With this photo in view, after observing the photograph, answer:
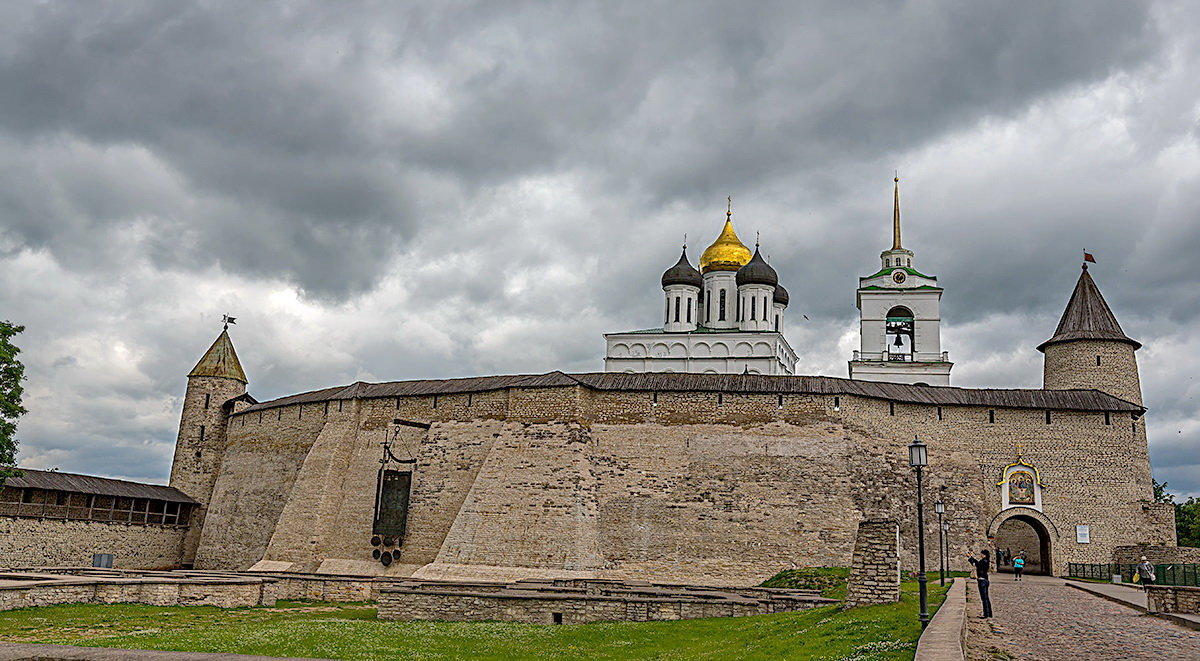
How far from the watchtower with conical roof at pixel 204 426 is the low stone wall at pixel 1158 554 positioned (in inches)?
1072

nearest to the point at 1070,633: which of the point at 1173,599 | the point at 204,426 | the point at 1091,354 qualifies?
the point at 1173,599

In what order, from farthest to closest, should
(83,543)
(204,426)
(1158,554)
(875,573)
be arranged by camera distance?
1. (204,426)
2. (83,543)
3. (1158,554)
4. (875,573)

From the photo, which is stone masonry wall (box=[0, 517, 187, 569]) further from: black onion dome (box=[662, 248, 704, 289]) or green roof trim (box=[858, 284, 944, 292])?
green roof trim (box=[858, 284, 944, 292])

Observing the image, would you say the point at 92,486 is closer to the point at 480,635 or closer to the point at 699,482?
the point at 699,482

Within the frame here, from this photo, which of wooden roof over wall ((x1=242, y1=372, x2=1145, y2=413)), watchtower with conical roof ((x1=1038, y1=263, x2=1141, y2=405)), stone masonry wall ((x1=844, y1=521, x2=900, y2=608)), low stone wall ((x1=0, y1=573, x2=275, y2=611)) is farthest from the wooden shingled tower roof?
low stone wall ((x1=0, y1=573, x2=275, y2=611))

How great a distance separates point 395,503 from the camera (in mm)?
24766

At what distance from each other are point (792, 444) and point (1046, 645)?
15.1 meters

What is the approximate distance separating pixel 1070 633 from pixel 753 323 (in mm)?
31482

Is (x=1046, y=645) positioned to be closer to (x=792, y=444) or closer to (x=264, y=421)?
(x=792, y=444)

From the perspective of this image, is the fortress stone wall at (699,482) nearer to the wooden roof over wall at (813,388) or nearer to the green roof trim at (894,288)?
the wooden roof over wall at (813,388)

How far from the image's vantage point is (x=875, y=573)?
41.6 feet

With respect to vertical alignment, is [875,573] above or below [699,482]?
below

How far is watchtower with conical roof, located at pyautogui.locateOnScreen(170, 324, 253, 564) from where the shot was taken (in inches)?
1282

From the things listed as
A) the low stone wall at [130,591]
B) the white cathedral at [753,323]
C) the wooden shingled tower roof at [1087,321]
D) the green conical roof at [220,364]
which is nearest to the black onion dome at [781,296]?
the white cathedral at [753,323]
